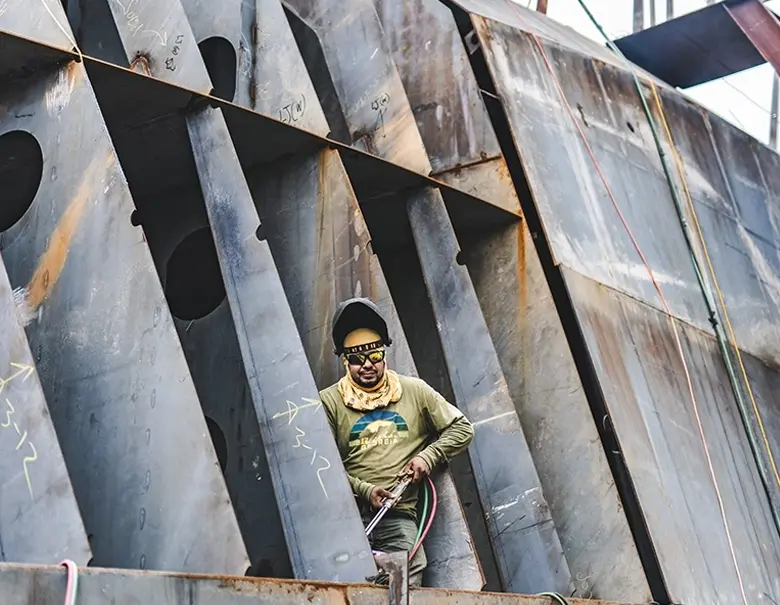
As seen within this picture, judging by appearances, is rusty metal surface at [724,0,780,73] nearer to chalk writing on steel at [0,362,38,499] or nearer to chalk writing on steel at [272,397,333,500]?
chalk writing on steel at [272,397,333,500]

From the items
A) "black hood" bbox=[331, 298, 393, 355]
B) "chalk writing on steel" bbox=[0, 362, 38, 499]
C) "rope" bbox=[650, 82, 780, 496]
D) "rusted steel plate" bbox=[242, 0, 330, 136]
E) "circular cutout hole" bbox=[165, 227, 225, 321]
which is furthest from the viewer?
"rope" bbox=[650, 82, 780, 496]

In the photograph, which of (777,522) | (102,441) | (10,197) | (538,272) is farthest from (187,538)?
(777,522)

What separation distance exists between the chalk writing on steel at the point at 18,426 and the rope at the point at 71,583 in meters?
0.89

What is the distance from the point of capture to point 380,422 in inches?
322

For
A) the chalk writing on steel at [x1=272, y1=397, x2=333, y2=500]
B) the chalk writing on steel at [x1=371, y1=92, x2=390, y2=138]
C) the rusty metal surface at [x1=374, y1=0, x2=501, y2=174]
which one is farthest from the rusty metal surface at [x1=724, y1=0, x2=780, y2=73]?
the chalk writing on steel at [x1=272, y1=397, x2=333, y2=500]

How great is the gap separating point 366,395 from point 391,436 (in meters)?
0.30

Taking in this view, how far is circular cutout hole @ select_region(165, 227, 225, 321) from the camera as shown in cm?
1072

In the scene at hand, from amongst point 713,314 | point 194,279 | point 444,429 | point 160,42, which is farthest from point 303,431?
point 713,314

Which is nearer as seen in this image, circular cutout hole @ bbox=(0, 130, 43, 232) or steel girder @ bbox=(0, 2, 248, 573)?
steel girder @ bbox=(0, 2, 248, 573)

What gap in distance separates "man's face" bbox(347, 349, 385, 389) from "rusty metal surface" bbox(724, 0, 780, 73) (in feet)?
36.9

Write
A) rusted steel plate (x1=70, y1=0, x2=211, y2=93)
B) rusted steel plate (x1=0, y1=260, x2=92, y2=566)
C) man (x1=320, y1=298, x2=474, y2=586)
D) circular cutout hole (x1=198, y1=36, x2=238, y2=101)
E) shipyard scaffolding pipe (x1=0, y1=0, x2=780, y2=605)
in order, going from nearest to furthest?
rusted steel plate (x1=0, y1=260, x2=92, y2=566) < shipyard scaffolding pipe (x1=0, y1=0, x2=780, y2=605) < man (x1=320, y1=298, x2=474, y2=586) < rusted steel plate (x1=70, y1=0, x2=211, y2=93) < circular cutout hole (x1=198, y1=36, x2=238, y2=101)

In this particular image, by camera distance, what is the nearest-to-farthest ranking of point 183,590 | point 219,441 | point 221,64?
point 183,590, point 219,441, point 221,64

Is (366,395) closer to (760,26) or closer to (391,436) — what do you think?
(391,436)

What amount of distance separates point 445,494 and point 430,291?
8.88 feet
